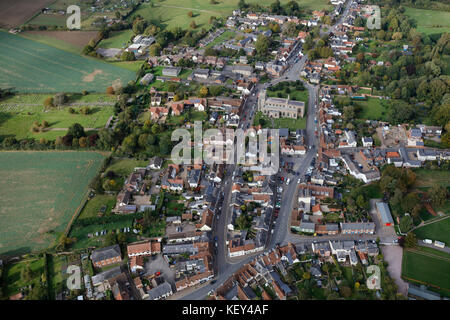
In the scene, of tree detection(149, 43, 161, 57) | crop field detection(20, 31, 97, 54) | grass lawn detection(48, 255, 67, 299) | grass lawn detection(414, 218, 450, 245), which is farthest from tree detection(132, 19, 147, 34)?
grass lawn detection(414, 218, 450, 245)

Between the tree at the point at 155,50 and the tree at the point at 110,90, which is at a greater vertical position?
the tree at the point at 155,50

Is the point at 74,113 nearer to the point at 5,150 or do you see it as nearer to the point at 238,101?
the point at 5,150

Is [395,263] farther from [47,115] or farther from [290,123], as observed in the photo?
[47,115]

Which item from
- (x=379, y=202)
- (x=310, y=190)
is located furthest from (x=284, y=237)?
(x=379, y=202)

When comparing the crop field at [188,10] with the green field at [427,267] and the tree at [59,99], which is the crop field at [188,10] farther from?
the green field at [427,267]

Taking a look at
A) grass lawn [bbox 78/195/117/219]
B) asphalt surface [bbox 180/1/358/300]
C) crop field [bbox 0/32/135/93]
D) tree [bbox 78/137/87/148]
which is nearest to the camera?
asphalt surface [bbox 180/1/358/300]

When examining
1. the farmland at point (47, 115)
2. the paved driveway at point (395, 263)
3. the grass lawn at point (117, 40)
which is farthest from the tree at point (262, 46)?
the paved driveway at point (395, 263)

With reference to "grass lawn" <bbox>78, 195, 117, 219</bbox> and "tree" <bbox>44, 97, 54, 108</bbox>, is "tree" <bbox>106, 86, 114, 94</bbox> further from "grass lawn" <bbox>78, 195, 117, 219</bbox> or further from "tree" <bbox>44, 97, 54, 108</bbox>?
"grass lawn" <bbox>78, 195, 117, 219</bbox>
